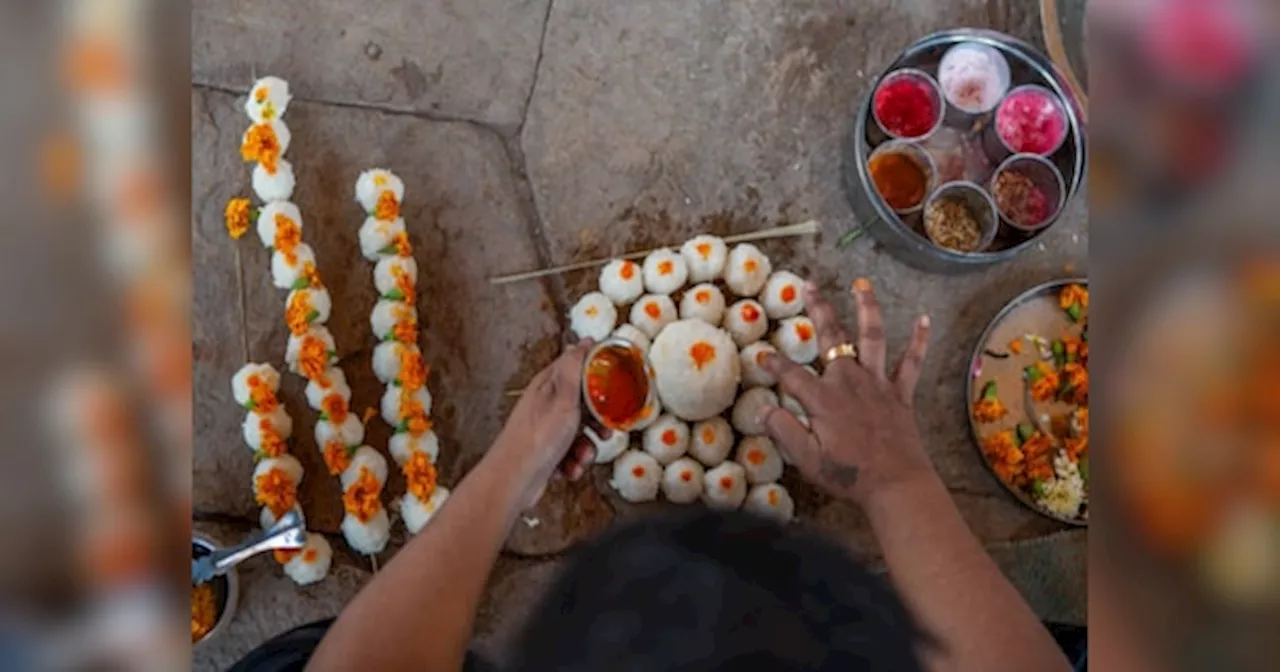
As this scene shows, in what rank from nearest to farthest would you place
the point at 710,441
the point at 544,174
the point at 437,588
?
the point at 437,588 < the point at 710,441 < the point at 544,174

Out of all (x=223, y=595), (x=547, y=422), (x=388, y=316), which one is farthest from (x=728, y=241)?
(x=223, y=595)

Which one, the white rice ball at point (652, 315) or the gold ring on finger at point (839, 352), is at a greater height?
the white rice ball at point (652, 315)

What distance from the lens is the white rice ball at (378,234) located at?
1503mm

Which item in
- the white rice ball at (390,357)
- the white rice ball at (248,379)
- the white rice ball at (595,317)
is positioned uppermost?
the white rice ball at (595,317)

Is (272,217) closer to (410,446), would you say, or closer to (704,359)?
(410,446)

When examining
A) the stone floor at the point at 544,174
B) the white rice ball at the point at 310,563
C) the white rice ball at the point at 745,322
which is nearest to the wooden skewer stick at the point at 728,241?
the stone floor at the point at 544,174

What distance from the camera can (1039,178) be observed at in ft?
5.09

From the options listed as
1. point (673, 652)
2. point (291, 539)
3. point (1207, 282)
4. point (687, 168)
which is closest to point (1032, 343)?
point (687, 168)

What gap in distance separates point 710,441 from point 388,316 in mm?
509

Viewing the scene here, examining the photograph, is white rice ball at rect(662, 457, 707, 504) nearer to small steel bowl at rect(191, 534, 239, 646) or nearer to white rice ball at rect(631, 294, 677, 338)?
white rice ball at rect(631, 294, 677, 338)

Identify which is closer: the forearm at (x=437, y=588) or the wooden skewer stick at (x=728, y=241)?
the forearm at (x=437, y=588)

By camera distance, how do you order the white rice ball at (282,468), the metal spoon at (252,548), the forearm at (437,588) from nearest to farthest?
the forearm at (437,588) → the metal spoon at (252,548) → the white rice ball at (282,468)

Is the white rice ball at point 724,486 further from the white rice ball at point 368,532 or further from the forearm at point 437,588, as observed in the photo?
the white rice ball at point 368,532

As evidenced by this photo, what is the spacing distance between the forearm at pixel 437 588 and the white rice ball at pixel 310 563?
0.23m
